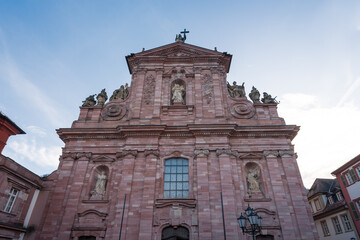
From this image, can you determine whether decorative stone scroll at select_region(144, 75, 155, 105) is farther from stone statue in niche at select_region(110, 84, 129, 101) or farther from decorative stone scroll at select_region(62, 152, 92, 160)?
decorative stone scroll at select_region(62, 152, 92, 160)

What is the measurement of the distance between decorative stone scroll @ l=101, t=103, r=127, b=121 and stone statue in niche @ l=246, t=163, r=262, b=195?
8.72m

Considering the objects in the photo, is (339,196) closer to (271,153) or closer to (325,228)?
(325,228)

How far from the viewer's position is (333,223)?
938 inches

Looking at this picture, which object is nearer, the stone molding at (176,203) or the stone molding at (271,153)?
the stone molding at (176,203)

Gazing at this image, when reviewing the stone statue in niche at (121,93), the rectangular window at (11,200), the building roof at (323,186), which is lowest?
the rectangular window at (11,200)

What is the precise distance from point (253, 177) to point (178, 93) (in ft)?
24.5

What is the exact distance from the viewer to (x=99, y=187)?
1471cm

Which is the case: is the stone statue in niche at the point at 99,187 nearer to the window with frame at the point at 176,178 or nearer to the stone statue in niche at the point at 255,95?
the window with frame at the point at 176,178

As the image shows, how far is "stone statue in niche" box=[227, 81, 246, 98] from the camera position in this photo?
18.4 m

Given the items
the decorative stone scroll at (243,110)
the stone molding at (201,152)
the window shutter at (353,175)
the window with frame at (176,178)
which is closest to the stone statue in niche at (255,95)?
the decorative stone scroll at (243,110)

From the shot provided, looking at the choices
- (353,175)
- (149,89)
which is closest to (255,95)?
(149,89)

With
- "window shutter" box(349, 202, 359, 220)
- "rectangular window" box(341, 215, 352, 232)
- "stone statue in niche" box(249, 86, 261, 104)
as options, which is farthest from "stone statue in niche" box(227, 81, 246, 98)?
"rectangular window" box(341, 215, 352, 232)

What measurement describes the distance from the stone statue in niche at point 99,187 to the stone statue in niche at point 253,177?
8.15m

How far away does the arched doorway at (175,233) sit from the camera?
42.3 feet
